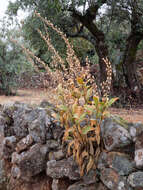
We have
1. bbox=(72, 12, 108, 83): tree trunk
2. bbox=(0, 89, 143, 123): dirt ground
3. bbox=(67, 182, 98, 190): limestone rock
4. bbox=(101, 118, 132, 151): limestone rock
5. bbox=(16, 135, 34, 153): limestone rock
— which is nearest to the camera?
bbox=(101, 118, 132, 151): limestone rock

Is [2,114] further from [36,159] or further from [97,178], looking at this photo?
[97,178]

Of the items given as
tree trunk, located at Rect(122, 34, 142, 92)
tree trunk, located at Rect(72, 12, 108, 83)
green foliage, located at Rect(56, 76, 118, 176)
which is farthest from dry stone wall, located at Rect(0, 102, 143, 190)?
tree trunk, located at Rect(122, 34, 142, 92)

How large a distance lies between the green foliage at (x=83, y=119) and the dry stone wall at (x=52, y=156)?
136 mm

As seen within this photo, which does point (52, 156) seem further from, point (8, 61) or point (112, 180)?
point (8, 61)

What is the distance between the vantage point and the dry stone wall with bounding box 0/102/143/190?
2736 mm

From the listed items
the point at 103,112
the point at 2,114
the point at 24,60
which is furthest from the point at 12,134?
the point at 24,60

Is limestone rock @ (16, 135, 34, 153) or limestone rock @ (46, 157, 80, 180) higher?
limestone rock @ (16, 135, 34, 153)

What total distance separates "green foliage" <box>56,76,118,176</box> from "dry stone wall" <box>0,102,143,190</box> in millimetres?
136

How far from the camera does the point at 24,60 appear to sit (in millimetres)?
13203

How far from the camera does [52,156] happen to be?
341 centimetres

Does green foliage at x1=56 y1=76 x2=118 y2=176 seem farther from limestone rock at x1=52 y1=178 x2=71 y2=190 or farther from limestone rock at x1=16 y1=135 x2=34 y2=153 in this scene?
limestone rock at x1=16 y1=135 x2=34 y2=153

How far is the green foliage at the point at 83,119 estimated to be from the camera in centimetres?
286

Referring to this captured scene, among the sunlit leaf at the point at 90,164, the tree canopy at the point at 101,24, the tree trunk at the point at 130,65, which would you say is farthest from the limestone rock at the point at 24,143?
the tree trunk at the point at 130,65

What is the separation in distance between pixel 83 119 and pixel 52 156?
97 cm
